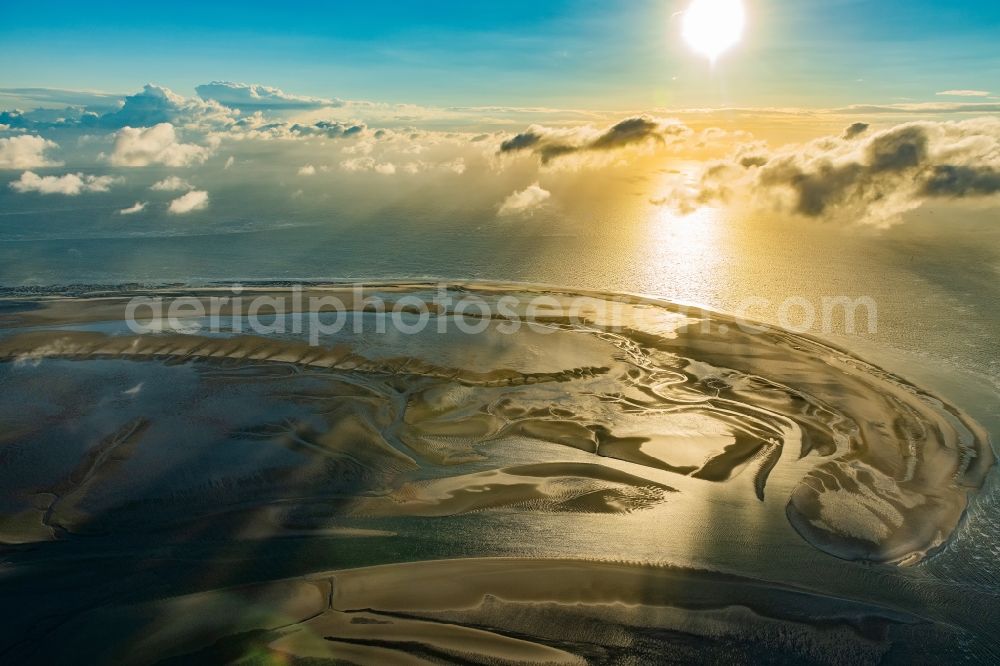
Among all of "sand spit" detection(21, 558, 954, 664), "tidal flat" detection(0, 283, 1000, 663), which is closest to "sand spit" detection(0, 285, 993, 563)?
"tidal flat" detection(0, 283, 1000, 663)

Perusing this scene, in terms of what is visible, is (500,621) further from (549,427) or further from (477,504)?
(549,427)

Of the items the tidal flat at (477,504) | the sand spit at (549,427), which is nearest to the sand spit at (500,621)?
the tidal flat at (477,504)

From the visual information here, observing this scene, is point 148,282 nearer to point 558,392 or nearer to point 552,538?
point 558,392

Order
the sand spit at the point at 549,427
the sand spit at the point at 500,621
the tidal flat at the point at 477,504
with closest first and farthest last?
the sand spit at the point at 500,621 → the tidal flat at the point at 477,504 → the sand spit at the point at 549,427

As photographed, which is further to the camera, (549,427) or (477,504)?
(549,427)

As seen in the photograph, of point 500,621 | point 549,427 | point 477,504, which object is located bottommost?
point 500,621

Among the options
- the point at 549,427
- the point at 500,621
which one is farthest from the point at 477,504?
the point at 549,427

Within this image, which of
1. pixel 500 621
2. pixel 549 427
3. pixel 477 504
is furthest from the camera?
pixel 549 427

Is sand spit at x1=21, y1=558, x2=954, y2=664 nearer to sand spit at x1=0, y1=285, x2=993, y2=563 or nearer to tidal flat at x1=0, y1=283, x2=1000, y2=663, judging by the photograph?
tidal flat at x1=0, y1=283, x2=1000, y2=663

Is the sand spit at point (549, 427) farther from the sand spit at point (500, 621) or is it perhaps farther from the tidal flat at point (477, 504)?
the sand spit at point (500, 621)
